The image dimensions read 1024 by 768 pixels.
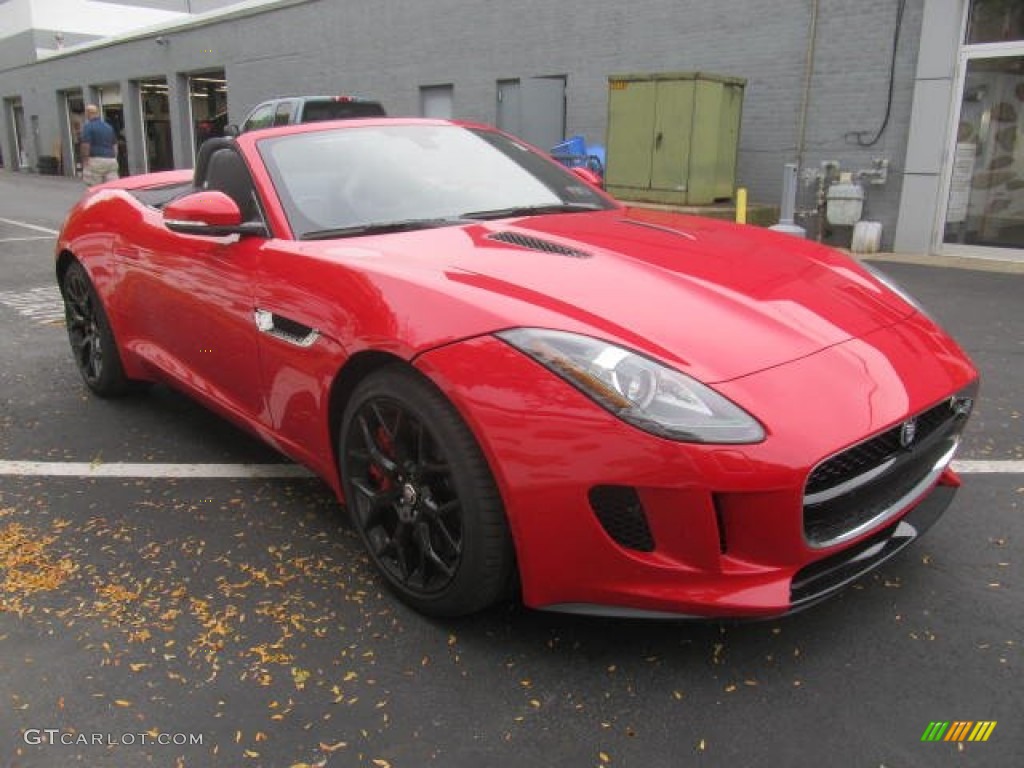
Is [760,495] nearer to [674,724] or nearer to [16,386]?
[674,724]

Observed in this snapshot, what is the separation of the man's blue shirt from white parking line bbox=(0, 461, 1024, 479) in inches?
460

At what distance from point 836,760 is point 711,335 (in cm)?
100

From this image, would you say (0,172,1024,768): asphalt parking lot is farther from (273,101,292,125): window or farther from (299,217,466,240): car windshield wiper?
(273,101,292,125): window

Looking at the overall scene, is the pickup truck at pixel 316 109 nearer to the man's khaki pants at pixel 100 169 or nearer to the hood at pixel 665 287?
the man's khaki pants at pixel 100 169

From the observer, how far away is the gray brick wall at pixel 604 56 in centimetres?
1041

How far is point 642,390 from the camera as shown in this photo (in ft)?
6.38

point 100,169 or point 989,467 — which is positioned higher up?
point 100,169

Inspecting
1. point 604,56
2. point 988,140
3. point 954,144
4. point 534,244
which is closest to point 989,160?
point 988,140

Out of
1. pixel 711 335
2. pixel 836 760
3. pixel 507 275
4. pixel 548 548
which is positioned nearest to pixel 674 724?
pixel 836 760

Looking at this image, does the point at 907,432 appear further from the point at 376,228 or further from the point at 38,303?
the point at 38,303

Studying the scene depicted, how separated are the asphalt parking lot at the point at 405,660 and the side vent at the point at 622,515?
0.43 metres

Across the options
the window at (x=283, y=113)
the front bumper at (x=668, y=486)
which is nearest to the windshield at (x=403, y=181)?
the front bumper at (x=668, y=486)

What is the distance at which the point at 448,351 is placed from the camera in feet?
7.11

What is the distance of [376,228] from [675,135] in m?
8.67
